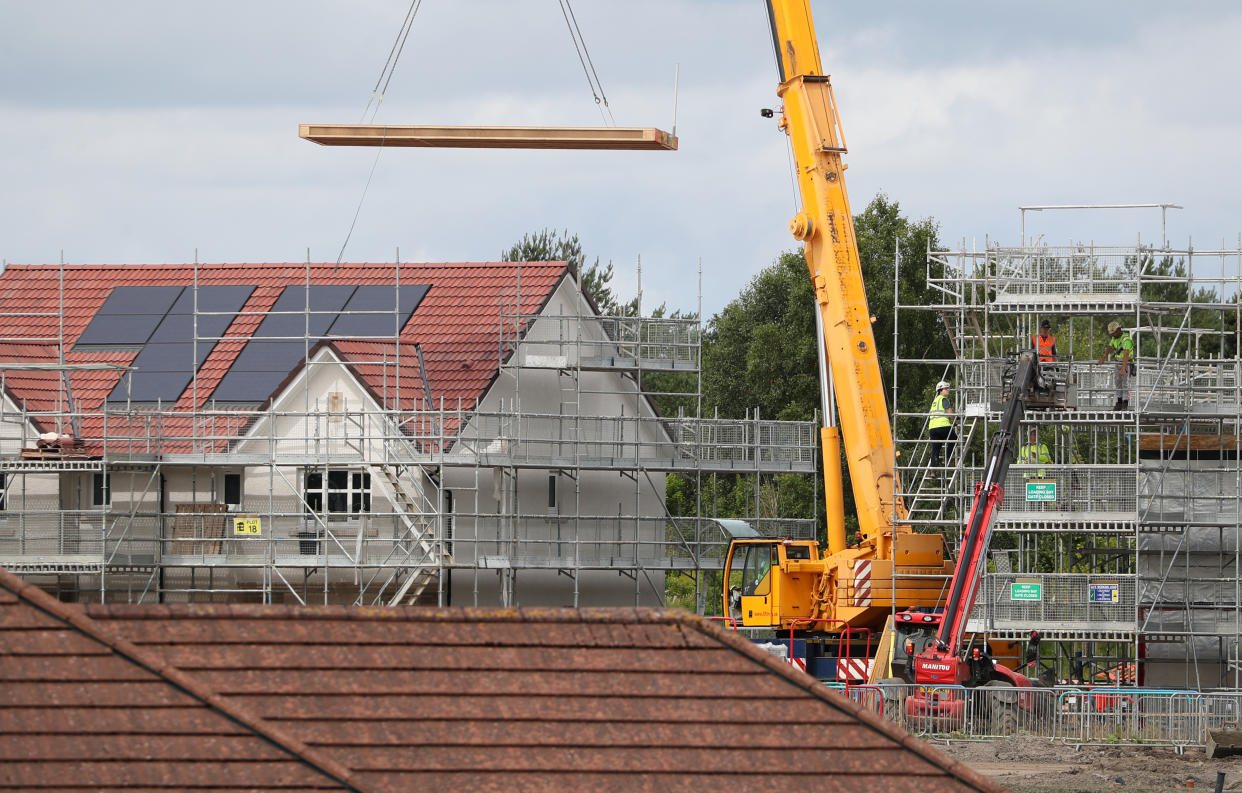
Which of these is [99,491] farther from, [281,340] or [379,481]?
[379,481]

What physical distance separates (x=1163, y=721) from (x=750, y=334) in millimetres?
36694

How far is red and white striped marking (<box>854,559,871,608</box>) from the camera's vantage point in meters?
29.9

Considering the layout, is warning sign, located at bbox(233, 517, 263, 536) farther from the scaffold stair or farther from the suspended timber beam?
the suspended timber beam

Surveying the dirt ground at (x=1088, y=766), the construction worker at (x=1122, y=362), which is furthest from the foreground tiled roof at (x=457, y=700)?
the construction worker at (x=1122, y=362)

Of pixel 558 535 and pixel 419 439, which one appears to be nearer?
pixel 419 439

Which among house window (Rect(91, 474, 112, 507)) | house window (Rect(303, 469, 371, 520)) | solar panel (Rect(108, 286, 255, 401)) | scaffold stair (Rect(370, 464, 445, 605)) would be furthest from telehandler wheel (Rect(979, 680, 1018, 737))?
house window (Rect(91, 474, 112, 507))

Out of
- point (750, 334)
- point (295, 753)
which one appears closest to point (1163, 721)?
point (295, 753)

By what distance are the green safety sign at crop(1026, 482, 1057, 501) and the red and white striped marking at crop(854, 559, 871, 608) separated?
9.52ft

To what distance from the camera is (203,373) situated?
123 feet

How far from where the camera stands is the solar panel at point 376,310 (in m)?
37.5

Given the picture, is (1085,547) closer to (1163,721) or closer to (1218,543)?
(1218,543)

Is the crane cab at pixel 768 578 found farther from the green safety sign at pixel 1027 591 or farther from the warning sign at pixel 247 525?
the warning sign at pixel 247 525

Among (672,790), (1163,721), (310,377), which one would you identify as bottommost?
(1163,721)

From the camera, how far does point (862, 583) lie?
2992cm
